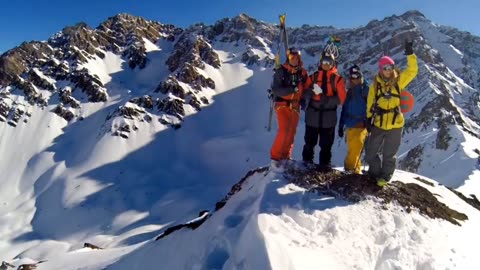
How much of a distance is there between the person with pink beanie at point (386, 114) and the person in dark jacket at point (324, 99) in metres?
0.90

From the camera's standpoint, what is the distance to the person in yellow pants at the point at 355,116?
1281cm

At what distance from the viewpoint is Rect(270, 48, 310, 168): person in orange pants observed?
12.5m

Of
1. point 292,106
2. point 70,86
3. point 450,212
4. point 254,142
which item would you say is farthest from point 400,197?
point 70,86

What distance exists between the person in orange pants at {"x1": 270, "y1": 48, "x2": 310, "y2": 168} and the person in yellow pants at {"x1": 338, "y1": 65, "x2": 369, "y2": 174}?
4.51 ft

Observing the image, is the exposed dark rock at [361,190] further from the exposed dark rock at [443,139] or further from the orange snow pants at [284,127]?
the exposed dark rock at [443,139]

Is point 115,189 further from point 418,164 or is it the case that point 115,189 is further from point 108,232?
point 418,164

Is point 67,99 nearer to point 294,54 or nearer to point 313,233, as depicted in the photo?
point 294,54

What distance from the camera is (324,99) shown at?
12297 mm

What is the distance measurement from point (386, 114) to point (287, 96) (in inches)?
106

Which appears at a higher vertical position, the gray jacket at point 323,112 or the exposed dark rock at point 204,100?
the exposed dark rock at point 204,100

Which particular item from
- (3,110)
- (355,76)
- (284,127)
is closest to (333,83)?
(355,76)

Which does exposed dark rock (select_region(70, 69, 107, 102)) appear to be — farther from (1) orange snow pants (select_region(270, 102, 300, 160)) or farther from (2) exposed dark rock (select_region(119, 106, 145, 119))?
(1) orange snow pants (select_region(270, 102, 300, 160))

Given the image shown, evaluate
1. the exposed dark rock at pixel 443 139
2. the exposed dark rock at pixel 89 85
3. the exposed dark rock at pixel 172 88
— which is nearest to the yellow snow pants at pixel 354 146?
the exposed dark rock at pixel 443 139

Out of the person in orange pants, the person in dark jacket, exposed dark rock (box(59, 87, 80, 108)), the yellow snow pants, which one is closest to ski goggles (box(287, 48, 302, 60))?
the person in orange pants
